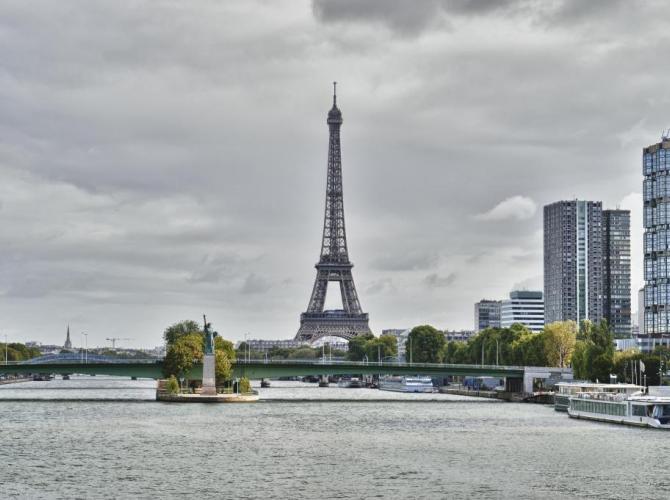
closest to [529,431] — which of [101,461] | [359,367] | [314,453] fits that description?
[314,453]

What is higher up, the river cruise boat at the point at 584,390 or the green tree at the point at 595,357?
the green tree at the point at 595,357

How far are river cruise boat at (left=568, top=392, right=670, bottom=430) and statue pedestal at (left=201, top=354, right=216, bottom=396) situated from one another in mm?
40055

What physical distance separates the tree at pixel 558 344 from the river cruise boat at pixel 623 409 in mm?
61348

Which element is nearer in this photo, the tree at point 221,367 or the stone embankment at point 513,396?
the tree at point 221,367

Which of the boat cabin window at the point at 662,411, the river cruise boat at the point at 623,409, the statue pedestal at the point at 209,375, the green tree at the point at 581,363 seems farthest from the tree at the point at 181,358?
the boat cabin window at the point at 662,411

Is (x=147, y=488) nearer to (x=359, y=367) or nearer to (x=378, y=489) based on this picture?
(x=378, y=489)

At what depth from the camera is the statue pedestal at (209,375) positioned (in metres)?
142

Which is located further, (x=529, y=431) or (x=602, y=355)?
(x=602, y=355)

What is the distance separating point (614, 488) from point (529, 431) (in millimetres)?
35933

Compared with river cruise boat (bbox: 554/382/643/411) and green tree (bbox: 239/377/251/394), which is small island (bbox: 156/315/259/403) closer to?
green tree (bbox: 239/377/251/394)

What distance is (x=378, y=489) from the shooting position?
6222 centimetres

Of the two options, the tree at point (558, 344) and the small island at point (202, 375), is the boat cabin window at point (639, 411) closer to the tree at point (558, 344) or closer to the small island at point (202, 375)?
the small island at point (202, 375)

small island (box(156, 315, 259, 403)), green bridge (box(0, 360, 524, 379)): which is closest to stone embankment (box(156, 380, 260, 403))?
small island (box(156, 315, 259, 403))

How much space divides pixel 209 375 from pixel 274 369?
17802mm
